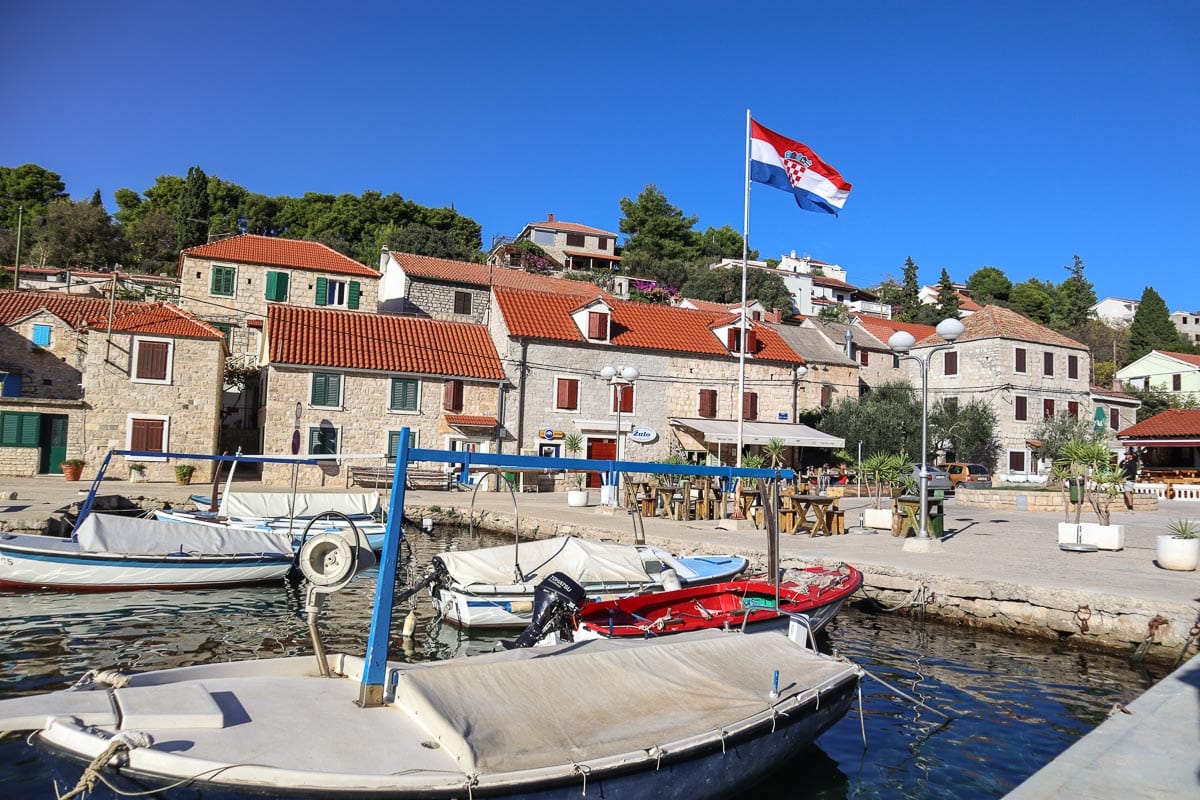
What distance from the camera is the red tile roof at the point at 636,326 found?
36.1 m

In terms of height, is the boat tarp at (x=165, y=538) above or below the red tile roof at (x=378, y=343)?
below

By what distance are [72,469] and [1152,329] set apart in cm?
8624

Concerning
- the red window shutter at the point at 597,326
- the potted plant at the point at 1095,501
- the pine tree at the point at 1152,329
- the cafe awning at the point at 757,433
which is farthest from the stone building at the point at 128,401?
the pine tree at the point at 1152,329

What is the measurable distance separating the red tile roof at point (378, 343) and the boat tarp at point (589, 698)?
89.6 ft

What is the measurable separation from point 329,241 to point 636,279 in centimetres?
2511

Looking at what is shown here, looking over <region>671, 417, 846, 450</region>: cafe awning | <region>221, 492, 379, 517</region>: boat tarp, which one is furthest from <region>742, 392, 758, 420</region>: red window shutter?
<region>221, 492, 379, 517</region>: boat tarp

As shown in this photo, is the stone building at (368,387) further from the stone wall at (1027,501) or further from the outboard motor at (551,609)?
the outboard motor at (551,609)

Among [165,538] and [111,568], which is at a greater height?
[165,538]

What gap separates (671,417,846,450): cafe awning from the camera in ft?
117

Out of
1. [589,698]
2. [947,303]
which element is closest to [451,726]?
[589,698]

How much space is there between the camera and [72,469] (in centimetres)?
2803

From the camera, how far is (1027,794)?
4883mm

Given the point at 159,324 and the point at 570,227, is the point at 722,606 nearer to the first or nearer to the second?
the point at 159,324

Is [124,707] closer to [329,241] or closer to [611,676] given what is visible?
[611,676]
